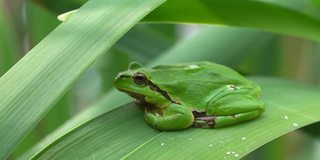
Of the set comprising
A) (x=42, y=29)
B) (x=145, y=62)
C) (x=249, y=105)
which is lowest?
(x=249, y=105)

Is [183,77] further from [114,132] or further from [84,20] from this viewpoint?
[84,20]

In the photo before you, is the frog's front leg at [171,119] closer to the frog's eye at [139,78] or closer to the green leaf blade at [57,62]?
the frog's eye at [139,78]

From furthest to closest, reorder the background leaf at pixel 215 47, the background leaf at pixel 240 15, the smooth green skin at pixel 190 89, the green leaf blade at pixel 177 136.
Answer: the background leaf at pixel 215 47 < the smooth green skin at pixel 190 89 < the background leaf at pixel 240 15 < the green leaf blade at pixel 177 136

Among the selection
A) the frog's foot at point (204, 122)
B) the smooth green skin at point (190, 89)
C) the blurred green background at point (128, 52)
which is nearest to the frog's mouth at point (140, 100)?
the smooth green skin at point (190, 89)

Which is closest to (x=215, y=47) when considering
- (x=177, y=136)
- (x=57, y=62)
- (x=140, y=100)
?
(x=140, y=100)

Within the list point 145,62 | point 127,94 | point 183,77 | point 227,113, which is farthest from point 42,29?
point 227,113

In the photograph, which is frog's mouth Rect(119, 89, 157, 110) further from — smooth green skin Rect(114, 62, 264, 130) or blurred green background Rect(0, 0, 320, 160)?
blurred green background Rect(0, 0, 320, 160)
